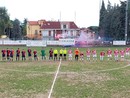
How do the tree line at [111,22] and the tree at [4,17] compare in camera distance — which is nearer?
the tree line at [111,22]

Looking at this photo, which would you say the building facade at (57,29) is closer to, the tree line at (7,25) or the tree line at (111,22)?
the tree line at (111,22)

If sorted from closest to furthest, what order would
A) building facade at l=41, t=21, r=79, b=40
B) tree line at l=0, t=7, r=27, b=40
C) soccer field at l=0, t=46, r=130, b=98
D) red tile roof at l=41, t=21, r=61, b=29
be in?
soccer field at l=0, t=46, r=130, b=98
building facade at l=41, t=21, r=79, b=40
red tile roof at l=41, t=21, r=61, b=29
tree line at l=0, t=7, r=27, b=40

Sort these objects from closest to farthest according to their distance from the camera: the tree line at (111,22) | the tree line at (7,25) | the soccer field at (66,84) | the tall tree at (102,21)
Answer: the soccer field at (66,84) → the tree line at (111,22) → the tall tree at (102,21) → the tree line at (7,25)

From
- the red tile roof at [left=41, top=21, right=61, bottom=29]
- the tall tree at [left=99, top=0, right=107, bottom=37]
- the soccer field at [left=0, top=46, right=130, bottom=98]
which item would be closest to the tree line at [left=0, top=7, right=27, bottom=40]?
the red tile roof at [left=41, top=21, right=61, bottom=29]

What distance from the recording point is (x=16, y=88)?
19562 mm

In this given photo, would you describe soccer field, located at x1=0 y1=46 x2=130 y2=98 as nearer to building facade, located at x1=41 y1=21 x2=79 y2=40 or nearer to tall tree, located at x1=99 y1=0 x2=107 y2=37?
tall tree, located at x1=99 y1=0 x2=107 y2=37

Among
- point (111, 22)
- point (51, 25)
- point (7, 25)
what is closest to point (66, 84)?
point (111, 22)

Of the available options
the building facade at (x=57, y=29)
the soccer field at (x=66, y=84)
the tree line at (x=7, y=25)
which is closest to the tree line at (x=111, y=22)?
the tree line at (x=7, y=25)

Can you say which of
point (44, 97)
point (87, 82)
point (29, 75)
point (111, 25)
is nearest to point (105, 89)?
point (87, 82)

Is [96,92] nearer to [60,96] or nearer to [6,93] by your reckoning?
[60,96]

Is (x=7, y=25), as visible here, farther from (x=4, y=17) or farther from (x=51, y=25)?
(x=51, y=25)

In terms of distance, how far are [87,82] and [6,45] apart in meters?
46.9

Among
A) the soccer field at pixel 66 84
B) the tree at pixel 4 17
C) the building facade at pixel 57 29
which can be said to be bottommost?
the soccer field at pixel 66 84

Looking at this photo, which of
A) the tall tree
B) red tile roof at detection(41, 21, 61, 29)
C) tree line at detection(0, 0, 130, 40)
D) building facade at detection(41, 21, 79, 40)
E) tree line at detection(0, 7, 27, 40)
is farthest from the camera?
tree line at detection(0, 7, 27, 40)
